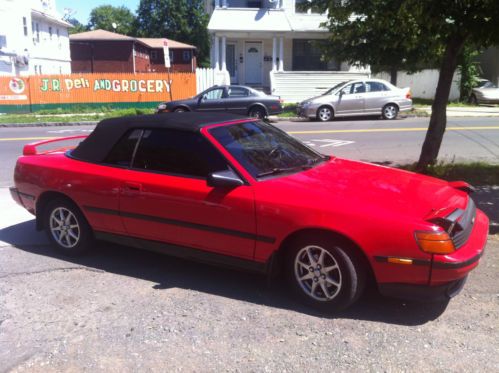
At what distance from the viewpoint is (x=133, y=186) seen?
14.7ft

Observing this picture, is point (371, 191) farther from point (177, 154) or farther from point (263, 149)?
point (177, 154)

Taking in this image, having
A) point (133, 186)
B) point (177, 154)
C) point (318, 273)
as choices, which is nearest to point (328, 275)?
point (318, 273)

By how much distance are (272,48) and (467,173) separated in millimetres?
21338

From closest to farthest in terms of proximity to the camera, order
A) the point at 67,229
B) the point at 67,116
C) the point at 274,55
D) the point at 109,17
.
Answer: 1. the point at 67,229
2. the point at 67,116
3. the point at 274,55
4. the point at 109,17

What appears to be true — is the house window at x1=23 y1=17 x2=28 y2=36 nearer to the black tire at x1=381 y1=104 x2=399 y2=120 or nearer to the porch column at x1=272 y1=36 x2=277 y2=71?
the porch column at x1=272 y1=36 x2=277 y2=71

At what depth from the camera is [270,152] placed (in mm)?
4496

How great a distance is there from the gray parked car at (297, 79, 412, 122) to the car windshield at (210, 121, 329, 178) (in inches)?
545

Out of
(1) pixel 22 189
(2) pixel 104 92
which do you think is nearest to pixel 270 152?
(1) pixel 22 189

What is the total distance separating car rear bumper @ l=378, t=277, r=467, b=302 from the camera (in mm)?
3463

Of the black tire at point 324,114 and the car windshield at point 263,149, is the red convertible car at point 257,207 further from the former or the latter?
the black tire at point 324,114

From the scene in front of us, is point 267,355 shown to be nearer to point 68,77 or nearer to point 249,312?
point 249,312

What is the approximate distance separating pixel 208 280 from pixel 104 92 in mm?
22161

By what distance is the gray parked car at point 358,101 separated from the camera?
18.4 metres

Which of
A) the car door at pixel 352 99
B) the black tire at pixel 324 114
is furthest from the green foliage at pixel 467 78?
the black tire at pixel 324 114
